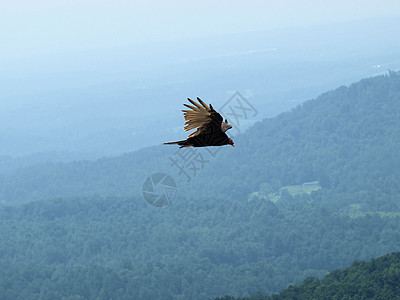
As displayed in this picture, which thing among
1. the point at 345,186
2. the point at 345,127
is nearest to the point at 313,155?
the point at 345,127

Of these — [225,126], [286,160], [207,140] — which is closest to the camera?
[207,140]

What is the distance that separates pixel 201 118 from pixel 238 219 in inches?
3801

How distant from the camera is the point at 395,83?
15588 centimetres

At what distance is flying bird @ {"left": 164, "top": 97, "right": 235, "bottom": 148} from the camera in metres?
9.01

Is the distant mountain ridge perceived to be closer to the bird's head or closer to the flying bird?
the bird's head

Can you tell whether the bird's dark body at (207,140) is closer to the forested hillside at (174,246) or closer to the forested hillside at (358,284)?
the forested hillside at (358,284)

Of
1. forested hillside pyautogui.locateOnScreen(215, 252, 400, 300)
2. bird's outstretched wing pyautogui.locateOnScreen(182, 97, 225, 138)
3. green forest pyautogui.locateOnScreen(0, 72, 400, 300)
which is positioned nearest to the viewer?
bird's outstretched wing pyautogui.locateOnScreen(182, 97, 225, 138)

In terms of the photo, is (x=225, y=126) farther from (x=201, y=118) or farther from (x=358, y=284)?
(x=358, y=284)

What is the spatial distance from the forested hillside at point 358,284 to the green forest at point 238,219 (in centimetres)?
15

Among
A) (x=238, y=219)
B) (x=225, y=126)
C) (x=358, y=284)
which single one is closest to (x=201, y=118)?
→ (x=225, y=126)

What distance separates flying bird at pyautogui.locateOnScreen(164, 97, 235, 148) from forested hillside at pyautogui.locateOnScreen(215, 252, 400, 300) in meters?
50.9

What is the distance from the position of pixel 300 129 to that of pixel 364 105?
53.7 feet

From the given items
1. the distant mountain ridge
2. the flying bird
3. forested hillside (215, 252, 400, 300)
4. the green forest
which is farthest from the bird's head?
the distant mountain ridge

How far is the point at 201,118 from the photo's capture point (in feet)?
29.9
